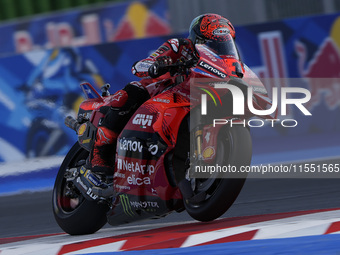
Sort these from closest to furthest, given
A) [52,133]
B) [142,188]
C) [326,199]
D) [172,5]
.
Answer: [142,188] → [326,199] → [52,133] → [172,5]

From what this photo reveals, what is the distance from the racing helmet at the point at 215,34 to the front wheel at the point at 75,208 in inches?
58.2

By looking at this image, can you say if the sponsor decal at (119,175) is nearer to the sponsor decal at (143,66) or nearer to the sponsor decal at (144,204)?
the sponsor decal at (144,204)

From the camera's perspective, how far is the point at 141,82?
5.41 m

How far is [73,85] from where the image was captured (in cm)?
947

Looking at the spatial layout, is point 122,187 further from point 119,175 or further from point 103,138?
point 103,138

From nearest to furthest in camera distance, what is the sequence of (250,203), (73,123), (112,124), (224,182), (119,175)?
(224,182), (119,175), (112,124), (73,123), (250,203)

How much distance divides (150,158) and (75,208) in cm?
100

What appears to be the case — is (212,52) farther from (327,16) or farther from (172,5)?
(172,5)

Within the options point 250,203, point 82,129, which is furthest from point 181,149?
point 250,203

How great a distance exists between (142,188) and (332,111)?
17.3 ft

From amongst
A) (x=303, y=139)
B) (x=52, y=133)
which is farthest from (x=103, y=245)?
(x=303, y=139)

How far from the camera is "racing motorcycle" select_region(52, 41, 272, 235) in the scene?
4609mm

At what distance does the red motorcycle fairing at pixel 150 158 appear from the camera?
16.0 feet

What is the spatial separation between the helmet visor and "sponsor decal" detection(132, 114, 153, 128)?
610mm
